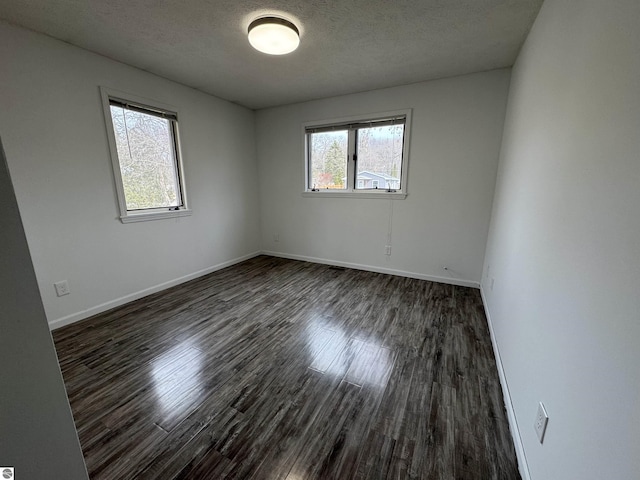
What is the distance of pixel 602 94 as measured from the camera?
835 mm

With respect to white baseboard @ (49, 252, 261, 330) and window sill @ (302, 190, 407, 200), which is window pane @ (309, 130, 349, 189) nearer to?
window sill @ (302, 190, 407, 200)

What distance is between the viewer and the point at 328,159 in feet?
12.8

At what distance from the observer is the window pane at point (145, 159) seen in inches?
105

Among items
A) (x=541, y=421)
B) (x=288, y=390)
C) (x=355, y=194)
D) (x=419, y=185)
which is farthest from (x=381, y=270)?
(x=541, y=421)

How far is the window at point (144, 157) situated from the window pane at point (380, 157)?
239 centimetres

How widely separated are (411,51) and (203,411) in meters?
3.23

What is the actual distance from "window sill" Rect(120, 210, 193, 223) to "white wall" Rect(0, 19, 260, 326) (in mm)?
61

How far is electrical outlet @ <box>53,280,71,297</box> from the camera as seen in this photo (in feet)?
7.57

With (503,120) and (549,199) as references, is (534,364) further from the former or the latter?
(503,120)

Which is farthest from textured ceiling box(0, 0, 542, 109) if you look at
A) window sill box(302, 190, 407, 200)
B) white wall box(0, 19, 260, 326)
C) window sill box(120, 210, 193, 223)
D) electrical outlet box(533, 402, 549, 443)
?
electrical outlet box(533, 402, 549, 443)

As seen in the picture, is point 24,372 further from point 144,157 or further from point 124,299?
point 144,157

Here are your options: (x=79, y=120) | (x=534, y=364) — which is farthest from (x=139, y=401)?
(x=79, y=120)

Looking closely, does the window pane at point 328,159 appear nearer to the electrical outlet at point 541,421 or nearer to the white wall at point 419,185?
the white wall at point 419,185

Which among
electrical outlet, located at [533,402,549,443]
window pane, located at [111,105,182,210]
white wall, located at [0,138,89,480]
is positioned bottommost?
electrical outlet, located at [533,402,549,443]
